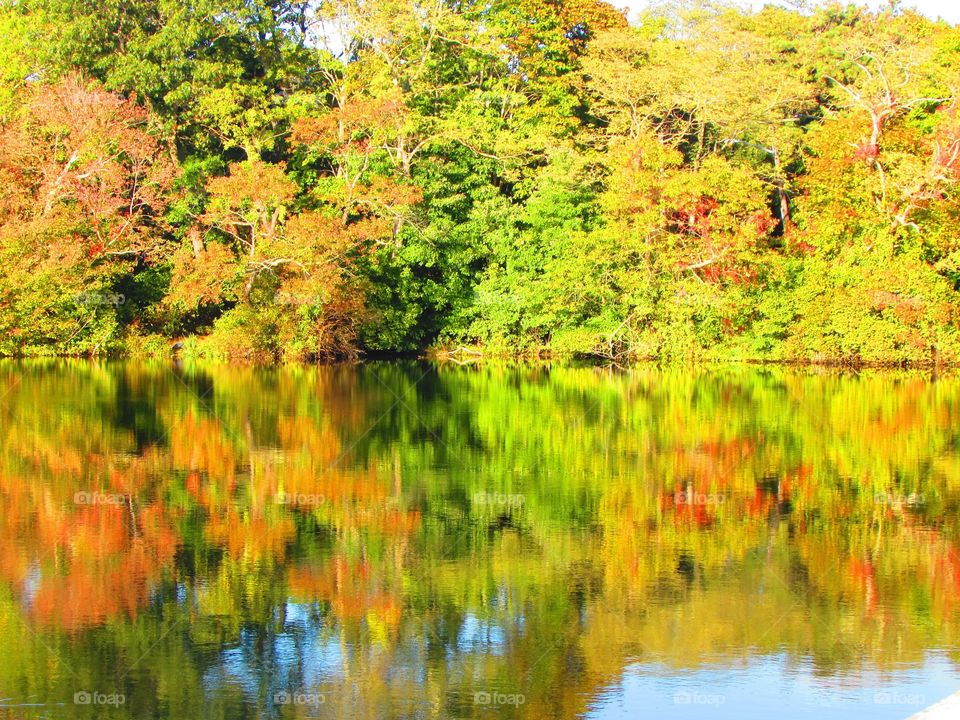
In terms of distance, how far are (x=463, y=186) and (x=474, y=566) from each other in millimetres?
29794

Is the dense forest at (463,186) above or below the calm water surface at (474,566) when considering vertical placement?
above

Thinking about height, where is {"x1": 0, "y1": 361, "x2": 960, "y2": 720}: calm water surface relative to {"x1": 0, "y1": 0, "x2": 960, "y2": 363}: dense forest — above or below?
below

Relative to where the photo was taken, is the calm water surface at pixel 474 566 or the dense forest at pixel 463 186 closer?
the calm water surface at pixel 474 566

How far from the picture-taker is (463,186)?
39.6 m

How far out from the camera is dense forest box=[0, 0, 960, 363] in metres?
34.9

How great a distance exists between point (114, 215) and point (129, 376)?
9222mm

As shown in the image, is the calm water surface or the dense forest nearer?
the calm water surface

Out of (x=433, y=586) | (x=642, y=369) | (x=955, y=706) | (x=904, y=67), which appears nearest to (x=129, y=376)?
(x=642, y=369)

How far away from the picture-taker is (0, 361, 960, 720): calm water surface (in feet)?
25.8

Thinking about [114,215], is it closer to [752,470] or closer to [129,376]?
[129,376]

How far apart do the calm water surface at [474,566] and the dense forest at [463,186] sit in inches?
578

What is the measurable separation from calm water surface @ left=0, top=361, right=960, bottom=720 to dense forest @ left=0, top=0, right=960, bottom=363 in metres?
14.7

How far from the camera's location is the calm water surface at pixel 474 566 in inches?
309

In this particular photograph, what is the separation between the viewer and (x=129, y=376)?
2906 cm
